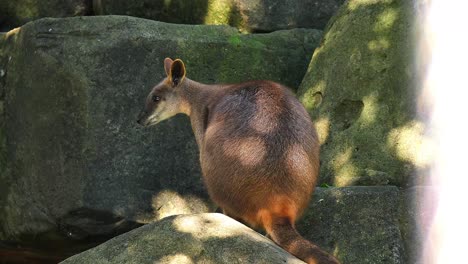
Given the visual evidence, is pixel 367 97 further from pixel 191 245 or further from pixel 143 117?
pixel 191 245

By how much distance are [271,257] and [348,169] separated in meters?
2.70

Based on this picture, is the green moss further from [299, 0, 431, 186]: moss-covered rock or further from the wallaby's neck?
the wallaby's neck

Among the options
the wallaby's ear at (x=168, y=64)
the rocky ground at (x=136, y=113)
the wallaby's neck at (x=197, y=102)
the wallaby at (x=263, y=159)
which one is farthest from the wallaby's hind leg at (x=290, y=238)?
the wallaby's ear at (x=168, y=64)

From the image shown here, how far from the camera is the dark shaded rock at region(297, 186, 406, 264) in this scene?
7535 mm

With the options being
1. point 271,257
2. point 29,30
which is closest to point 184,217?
point 271,257

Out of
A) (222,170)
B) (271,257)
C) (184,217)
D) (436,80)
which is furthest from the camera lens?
(436,80)

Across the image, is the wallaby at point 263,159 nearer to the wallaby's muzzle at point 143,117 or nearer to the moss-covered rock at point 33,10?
the wallaby's muzzle at point 143,117

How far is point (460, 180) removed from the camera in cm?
809

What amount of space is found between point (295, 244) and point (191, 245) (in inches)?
30.7

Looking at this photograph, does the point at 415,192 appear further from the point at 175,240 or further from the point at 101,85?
the point at 101,85

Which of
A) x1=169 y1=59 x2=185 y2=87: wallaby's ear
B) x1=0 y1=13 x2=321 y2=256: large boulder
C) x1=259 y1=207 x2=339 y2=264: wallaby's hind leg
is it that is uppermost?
x1=259 y1=207 x2=339 y2=264: wallaby's hind leg

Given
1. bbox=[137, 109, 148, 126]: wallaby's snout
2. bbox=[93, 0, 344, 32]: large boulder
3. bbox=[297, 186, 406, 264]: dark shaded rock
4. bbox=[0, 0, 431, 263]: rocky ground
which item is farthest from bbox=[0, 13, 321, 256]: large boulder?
bbox=[297, 186, 406, 264]: dark shaded rock

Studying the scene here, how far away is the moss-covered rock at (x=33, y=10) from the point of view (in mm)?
11414

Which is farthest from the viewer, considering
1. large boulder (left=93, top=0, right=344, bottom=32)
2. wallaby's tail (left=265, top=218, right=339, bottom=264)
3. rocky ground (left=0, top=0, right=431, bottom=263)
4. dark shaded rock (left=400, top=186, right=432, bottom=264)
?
large boulder (left=93, top=0, right=344, bottom=32)
